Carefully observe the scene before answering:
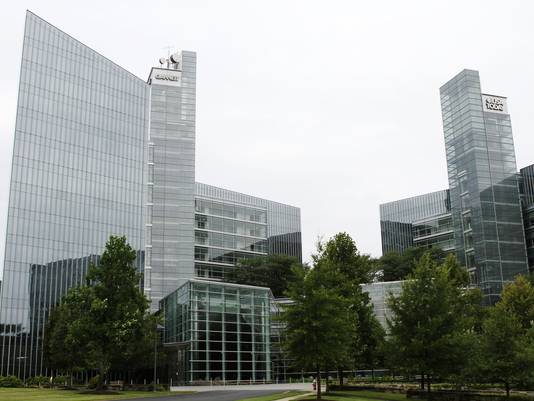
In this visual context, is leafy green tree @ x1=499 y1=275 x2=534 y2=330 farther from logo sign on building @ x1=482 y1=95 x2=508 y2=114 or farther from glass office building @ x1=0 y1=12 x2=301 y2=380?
glass office building @ x1=0 y1=12 x2=301 y2=380

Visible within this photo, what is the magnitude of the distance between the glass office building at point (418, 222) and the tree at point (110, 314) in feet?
288

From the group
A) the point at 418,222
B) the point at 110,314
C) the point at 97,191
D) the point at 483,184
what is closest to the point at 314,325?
the point at 110,314

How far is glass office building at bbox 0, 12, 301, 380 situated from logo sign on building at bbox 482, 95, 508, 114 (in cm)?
5441

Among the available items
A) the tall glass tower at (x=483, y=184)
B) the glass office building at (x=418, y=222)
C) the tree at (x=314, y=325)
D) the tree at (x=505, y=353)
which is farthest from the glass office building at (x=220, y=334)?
the glass office building at (x=418, y=222)

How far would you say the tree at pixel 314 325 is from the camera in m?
38.9

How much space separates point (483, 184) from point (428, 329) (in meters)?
66.5

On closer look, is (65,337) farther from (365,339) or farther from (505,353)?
(505,353)

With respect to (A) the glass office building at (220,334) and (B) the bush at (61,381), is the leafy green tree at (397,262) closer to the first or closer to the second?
(A) the glass office building at (220,334)

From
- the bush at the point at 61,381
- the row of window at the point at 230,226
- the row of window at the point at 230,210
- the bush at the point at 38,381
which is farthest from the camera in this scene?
the row of window at the point at 230,210

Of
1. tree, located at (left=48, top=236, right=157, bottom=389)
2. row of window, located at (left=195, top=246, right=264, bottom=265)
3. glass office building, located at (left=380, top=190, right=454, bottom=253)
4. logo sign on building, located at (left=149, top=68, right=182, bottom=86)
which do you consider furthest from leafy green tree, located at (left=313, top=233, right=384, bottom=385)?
logo sign on building, located at (left=149, top=68, right=182, bottom=86)

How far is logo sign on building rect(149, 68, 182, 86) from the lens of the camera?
129250 mm

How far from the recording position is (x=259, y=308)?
72062 millimetres

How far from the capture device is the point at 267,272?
395 ft

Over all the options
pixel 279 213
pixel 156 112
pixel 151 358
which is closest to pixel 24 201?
pixel 156 112
